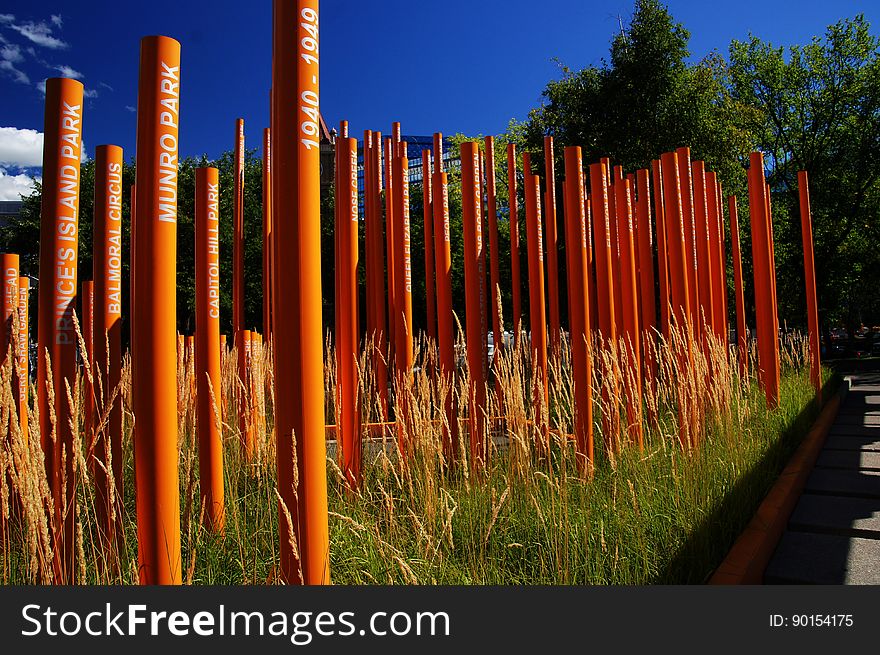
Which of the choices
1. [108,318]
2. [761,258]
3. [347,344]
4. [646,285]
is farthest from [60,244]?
[761,258]

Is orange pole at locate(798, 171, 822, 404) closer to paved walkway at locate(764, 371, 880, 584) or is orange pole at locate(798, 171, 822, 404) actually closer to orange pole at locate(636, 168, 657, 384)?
paved walkway at locate(764, 371, 880, 584)

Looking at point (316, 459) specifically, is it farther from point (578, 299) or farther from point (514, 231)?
point (514, 231)

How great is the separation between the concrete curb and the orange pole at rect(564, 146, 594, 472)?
2.97 ft

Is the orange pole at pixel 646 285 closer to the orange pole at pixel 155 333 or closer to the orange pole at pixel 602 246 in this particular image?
the orange pole at pixel 602 246

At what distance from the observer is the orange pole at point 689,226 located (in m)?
6.31

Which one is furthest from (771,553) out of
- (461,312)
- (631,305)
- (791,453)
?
(461,312)

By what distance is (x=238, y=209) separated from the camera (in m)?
6.46

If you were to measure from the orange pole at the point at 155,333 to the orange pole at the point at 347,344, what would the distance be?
1295 millimetres

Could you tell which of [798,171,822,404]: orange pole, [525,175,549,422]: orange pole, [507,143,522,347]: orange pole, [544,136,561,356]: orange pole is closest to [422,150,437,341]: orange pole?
[507,143,522,347]: orange pole

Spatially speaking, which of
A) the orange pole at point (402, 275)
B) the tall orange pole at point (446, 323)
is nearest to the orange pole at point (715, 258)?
the orange pole at point (402, 275)

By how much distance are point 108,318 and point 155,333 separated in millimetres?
726

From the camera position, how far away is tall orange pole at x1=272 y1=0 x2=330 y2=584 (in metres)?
1.53

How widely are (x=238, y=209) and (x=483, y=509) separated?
4.82m

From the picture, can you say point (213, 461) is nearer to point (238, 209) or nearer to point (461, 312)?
point (238, 209)
